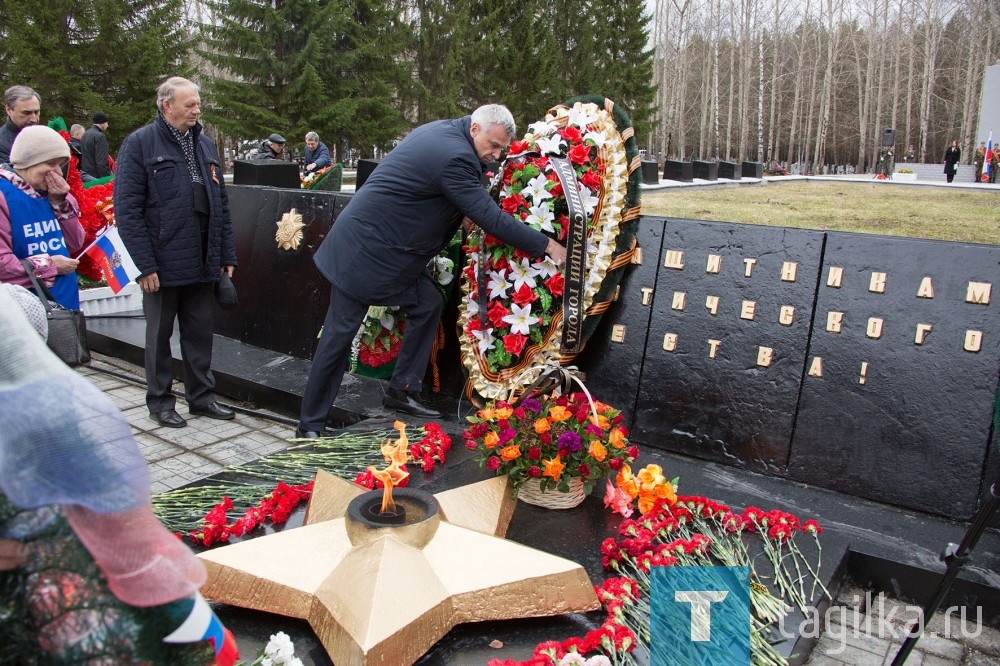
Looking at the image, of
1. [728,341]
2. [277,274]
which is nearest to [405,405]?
[728,341]

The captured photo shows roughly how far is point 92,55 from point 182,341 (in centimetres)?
1999

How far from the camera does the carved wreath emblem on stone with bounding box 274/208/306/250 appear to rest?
576cm

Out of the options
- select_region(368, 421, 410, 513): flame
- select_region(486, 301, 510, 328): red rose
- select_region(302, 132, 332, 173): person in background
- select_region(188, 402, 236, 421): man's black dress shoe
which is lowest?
select_region(188, 402, 236, 421): man's black dress shoe

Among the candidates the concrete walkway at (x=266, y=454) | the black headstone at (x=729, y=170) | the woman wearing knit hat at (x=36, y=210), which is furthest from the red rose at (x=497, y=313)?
the black headstone at (x=729, y=170)

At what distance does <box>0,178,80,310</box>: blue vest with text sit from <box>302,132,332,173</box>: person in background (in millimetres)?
7950

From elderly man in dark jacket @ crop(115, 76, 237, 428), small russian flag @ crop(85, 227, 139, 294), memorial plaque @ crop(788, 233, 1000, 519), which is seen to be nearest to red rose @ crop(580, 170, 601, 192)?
memorial plaque @ crop(788, 233, 1000, 519)

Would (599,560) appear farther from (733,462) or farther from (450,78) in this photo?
(450,78)

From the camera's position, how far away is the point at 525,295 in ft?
13.7

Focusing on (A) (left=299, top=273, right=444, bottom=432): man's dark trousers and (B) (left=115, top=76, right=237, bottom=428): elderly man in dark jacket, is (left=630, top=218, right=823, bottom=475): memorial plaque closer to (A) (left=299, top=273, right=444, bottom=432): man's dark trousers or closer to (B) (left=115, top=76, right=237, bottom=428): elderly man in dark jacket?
(A) (left=299, top=273, right=444, bottom=432): man's dark trousers

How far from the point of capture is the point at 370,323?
4.76 m

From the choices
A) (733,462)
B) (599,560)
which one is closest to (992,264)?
(733,462)

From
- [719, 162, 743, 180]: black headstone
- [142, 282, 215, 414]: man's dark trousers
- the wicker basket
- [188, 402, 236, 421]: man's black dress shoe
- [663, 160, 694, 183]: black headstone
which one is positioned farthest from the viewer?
[719, 162, 743, 180]: black headstone

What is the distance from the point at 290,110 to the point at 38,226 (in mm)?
20075

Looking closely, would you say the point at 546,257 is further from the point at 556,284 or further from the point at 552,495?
the point at 552,495
